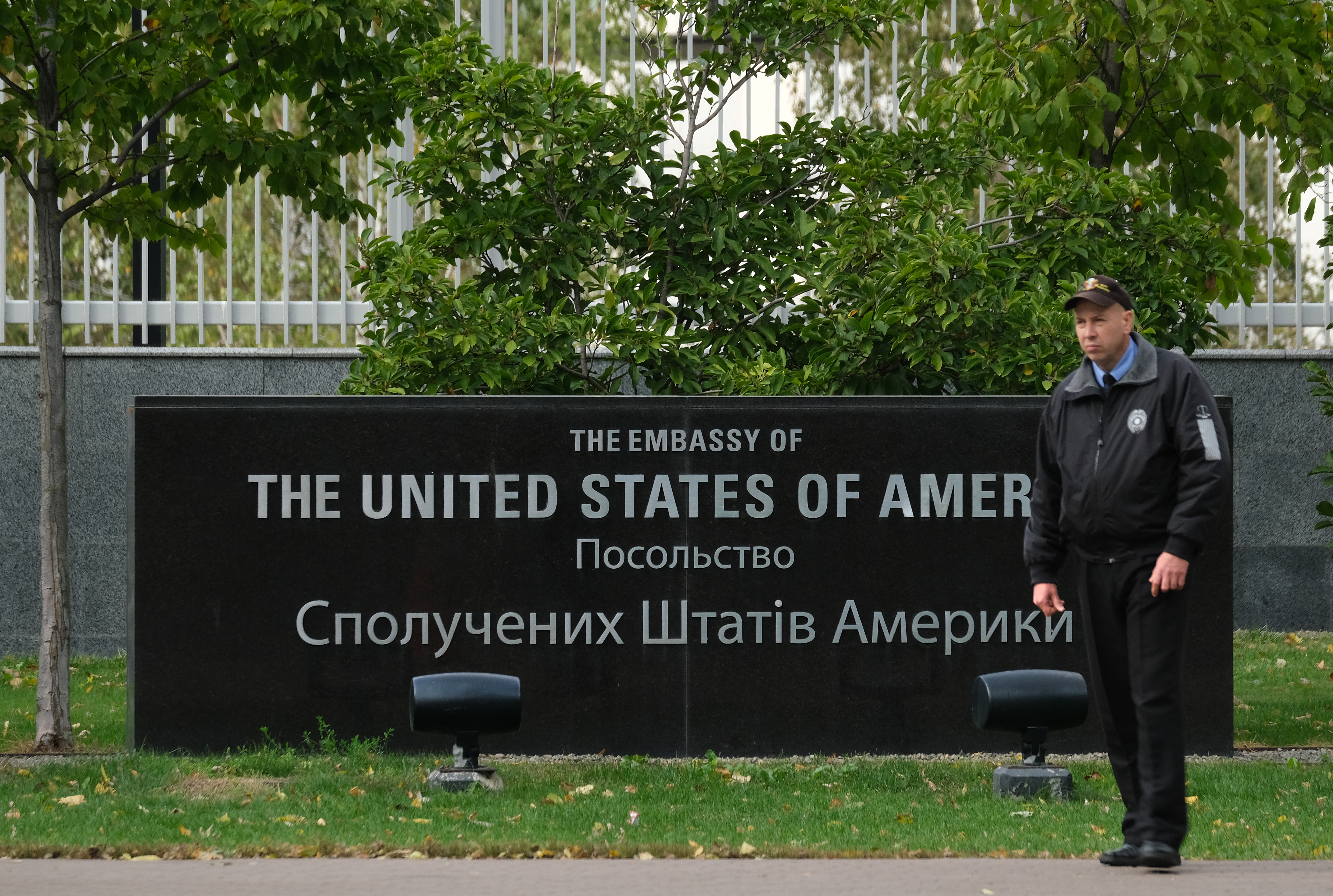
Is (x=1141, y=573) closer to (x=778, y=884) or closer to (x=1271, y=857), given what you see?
(x=1271, y=857)

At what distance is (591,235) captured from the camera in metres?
8.83

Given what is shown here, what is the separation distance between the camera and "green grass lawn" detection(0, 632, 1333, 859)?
529 centimetres

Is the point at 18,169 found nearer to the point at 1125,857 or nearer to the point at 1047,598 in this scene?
the point at 1047,598

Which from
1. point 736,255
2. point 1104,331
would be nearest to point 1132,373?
point 1104,331

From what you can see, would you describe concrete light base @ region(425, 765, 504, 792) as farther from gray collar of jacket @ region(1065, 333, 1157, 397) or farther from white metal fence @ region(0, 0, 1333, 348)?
white metal fence @ region(0, 0, 1333, 348)

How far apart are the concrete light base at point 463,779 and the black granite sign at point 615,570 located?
39.1 inches

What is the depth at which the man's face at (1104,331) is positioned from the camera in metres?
5.05

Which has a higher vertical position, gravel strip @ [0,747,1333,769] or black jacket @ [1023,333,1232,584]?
black jacket @ [1023,333,1232,584]

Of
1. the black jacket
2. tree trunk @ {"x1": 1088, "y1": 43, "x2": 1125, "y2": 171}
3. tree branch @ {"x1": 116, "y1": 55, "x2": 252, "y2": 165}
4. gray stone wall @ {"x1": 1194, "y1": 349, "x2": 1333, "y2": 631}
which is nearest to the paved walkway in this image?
the black jacket

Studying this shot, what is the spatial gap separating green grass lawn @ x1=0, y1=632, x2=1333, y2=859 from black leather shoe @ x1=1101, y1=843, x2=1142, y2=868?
0.28 m

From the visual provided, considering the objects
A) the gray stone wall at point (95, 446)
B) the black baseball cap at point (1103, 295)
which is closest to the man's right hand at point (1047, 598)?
the black baseball cap at point (1103, 295)

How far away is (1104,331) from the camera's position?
5.05m

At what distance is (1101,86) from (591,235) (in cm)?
299

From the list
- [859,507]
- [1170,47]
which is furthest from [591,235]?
[1170,47]
